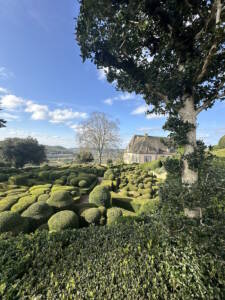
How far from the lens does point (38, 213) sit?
5.03m

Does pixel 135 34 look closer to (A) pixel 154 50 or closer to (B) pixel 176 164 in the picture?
(A) pixel 154 50

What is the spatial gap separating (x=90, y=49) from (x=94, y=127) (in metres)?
21.5

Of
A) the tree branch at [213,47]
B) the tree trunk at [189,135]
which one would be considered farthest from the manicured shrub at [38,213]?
the tree branch at [213,47]

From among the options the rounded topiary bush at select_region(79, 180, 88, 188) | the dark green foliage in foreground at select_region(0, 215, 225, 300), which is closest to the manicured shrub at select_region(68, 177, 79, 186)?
the rounded topiary bush at select_region(79, 180, 88, 188)

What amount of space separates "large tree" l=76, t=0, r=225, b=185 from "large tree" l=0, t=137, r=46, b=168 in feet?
89.2

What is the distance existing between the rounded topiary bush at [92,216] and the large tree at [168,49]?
401 centimetres

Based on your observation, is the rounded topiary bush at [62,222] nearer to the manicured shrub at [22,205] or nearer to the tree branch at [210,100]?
the manicured shrub at [22,205]

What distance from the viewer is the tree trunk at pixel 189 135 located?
2617 millimetres

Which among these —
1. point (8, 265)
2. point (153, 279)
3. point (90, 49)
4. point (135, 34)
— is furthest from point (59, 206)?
point (135, 34)

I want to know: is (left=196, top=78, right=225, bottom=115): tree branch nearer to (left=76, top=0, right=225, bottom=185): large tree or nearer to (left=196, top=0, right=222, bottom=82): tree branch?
(left=76, top=0, right=225, bottom=185): large tree

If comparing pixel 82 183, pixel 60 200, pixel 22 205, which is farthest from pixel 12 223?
pixel 82 183

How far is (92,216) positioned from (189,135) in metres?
4.69

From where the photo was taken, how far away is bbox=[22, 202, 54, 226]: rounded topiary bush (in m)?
4.87

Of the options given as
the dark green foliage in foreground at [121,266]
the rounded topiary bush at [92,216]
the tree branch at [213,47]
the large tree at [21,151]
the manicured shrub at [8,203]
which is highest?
the tree branch at [213,47]
